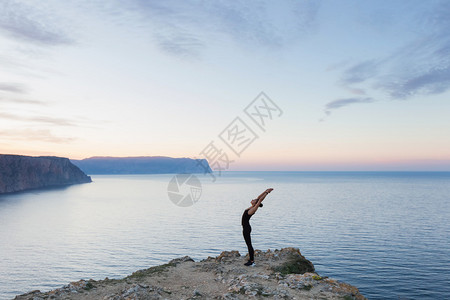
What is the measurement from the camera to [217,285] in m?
18.5

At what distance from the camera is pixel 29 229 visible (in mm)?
74562

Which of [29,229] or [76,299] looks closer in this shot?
[76,299]

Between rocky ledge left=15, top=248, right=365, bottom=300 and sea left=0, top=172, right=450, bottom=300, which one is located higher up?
rocky ledge left=15, top=248, right=365, bottom=300

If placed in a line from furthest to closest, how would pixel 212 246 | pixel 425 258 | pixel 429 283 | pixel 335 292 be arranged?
pixel 212 246
pixel 425 258
pixel 429 283
pixel 335 292

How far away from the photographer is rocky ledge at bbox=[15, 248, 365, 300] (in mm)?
16266

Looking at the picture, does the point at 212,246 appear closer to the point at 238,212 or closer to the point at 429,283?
the point at 429,283

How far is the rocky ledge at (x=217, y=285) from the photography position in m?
16.3

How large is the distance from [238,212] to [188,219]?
18.0 metres

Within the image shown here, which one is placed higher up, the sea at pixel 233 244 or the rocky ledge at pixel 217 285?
the rocky ledge at pixel 217 285

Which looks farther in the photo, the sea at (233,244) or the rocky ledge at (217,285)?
the sea at (233,244)

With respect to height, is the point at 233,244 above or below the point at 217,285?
below

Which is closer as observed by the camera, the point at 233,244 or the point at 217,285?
the point at 217,285

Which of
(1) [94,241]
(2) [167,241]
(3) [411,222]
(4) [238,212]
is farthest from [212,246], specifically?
(3) [411,222]

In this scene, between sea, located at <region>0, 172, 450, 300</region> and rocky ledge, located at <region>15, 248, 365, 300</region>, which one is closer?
rocky ledge, located at <region>15, 248, 365, 300</region>
